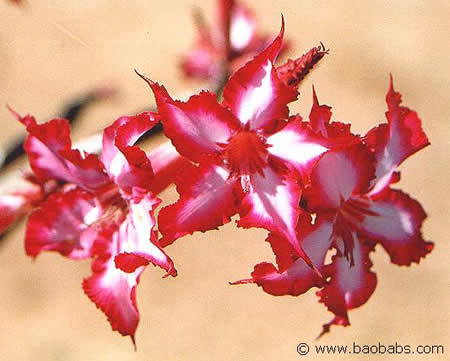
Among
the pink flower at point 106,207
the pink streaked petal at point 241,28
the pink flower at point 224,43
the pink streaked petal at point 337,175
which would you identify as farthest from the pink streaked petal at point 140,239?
the pink streaked petal at point 241,28

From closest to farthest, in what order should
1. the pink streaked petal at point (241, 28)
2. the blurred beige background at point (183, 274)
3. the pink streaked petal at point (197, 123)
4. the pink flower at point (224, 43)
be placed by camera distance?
the pink streaked petal at point (197, 123) < the pink flower at point (224, 43) < the pink streaked petal at point (241, 28) < the blurred beige background at point (183, 274)

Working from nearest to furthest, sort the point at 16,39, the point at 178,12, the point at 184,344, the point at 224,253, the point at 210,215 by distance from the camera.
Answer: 1. the point at 210,215
2. the point at 224,253
3. the point at 184,344
4. the point at 16,39
5. the point at 178,12

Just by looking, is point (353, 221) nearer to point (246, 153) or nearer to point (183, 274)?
point (246, 153)

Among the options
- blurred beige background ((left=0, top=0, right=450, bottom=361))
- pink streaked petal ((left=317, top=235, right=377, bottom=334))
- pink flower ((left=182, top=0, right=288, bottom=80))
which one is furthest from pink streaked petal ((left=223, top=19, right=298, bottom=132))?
blurred beige background ((left=0, top=0, right=450, bottom=361))

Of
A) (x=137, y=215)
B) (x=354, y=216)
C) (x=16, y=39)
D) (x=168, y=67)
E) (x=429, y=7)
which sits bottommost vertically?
(x=429, y=7)

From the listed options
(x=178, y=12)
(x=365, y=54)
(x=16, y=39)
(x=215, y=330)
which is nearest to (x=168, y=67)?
(x=178, y=12)

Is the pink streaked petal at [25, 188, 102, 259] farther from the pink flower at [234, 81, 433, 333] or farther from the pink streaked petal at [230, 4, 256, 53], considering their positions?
the pink streaked petal at [230, 4, 256, 53]

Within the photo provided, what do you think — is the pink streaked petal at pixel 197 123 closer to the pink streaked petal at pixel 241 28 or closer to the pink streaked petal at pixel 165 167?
the pink streaked petal at pixel 165 167

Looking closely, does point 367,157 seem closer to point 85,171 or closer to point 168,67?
point 85,171
